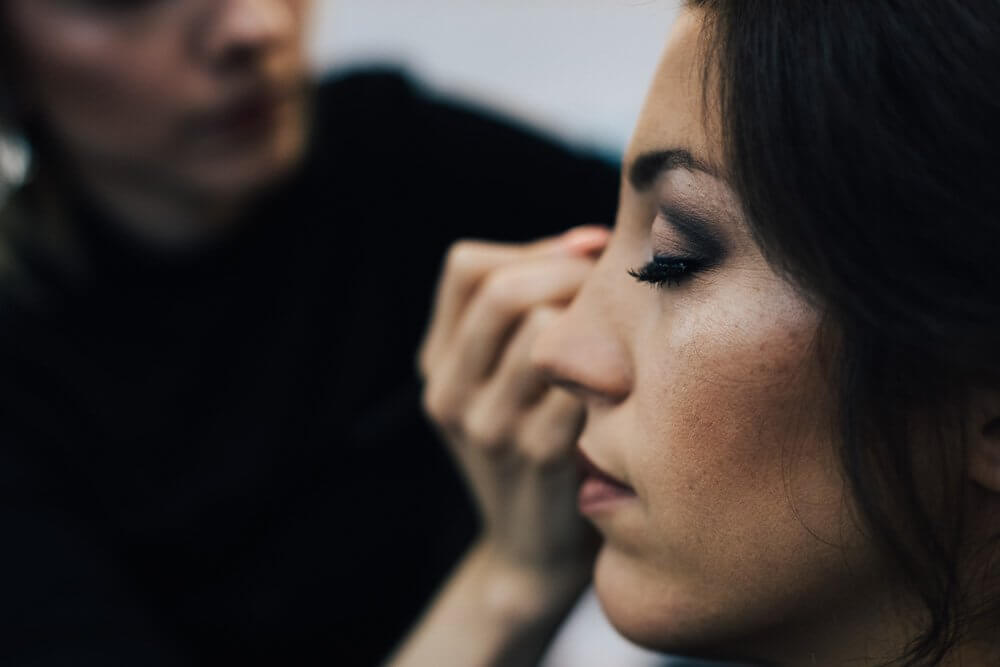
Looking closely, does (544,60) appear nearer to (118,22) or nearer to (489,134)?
(489,134)

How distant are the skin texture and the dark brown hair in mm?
626

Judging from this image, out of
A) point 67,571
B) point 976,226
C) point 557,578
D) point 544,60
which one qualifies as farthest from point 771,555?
point 544,60

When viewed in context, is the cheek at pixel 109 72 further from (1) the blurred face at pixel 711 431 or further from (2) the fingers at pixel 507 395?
(1) the blurred face at pixel 711 431

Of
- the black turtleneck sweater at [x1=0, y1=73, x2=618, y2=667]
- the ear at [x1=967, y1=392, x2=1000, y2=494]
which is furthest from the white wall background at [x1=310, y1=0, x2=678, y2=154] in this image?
the ear at [x1=967, y1=392, x2=1000, y2=494]

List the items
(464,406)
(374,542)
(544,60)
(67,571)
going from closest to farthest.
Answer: (464,406), (67,571), (374,542), (544,60)

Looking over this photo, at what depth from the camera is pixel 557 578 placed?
2.28 feet

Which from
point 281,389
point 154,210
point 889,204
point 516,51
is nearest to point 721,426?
point 889,204

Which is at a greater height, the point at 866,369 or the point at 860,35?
the point at 860,35

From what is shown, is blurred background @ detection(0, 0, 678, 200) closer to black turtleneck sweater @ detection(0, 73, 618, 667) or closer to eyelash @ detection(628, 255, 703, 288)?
black turtleneck sweater @ detection(0, 73, 618, 667)

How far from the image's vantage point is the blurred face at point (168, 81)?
0.90m

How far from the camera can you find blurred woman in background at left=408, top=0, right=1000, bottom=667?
37 cm

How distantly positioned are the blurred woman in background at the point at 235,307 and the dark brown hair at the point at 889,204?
1.61 feet

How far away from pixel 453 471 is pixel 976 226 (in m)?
0.74

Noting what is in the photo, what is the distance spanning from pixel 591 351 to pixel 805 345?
12cm
